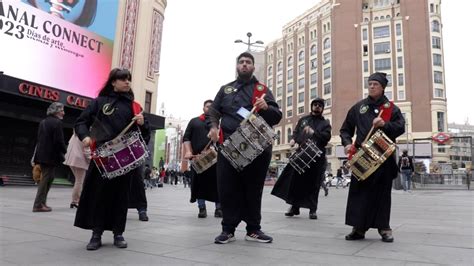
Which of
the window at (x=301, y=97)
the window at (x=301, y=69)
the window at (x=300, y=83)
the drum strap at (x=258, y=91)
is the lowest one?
the drum strap at (x=258, y=91)

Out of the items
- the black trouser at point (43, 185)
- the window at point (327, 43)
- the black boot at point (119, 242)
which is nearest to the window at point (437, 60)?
the window at point (327, 43)

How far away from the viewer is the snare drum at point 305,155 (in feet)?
21.7

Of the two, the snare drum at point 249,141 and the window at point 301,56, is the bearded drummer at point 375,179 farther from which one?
the window at point 301,56

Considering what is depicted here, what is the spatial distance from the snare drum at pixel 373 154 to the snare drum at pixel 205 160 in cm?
265

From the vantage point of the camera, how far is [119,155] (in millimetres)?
3887

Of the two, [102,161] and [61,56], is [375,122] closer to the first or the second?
[102,161]

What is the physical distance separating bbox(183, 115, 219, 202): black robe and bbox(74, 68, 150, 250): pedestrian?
2.56 m

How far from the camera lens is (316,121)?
23.0 feet

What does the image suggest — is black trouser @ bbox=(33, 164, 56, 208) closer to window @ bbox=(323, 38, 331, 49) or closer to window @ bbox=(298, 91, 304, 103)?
window @ bbox=(323, 38, 331, 49)

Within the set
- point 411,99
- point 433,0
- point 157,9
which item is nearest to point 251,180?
point 157,9

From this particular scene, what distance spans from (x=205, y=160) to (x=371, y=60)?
64680mm

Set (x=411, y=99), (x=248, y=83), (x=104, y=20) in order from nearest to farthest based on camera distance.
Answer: (x=248, y=83) → (x=104, y=20) → (x=411, y=99)

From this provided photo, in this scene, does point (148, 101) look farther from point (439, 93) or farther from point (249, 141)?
point (439, 93)

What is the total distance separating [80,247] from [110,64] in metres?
23.2
